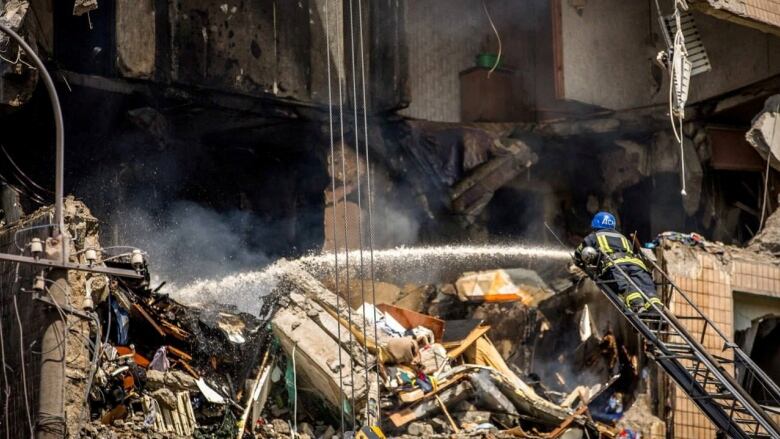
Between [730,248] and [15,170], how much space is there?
11399 millimetres

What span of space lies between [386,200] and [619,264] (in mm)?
8884

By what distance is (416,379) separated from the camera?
23.0 meters

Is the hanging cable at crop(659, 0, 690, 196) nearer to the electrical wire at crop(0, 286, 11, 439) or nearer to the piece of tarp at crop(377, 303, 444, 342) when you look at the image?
the piece of tarp at crop(377, 303, 444, 342)

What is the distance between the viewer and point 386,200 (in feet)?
94.5

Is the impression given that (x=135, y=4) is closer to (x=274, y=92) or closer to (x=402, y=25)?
(x=274, y=92)

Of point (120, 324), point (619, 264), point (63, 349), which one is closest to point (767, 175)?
point (619, 264)

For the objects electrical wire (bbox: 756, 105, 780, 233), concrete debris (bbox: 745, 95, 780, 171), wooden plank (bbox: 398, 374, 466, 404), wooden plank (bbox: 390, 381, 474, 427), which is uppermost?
concrete debris (bbox: 745, 95, 780, 171)

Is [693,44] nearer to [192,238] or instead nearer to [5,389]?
[192,238]

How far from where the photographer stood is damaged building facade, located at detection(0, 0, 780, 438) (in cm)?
2252

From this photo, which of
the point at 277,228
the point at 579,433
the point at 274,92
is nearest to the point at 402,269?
the point at 277,228

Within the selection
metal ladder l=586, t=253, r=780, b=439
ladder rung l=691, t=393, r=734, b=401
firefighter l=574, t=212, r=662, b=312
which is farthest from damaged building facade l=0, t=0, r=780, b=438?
ladder rung l=691, t=393, r=734, b=401

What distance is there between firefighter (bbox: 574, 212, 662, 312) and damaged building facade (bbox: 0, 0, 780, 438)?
2.89 m

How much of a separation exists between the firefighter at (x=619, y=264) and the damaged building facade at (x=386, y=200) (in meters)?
2.89

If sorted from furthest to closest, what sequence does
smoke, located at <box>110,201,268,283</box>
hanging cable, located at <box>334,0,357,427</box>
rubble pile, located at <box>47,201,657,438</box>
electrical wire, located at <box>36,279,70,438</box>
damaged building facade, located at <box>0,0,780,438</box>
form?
smoke, located at <box>110,201,268,283</box> → damaged building facade, located at <box>0,0,780,438</box> → hanging cable, located at <box>334,0,357,427</box> → rubble pile, located at <box>47,201,657,438</box> → electrical wire, located at <box>36,279,70,438</box>
